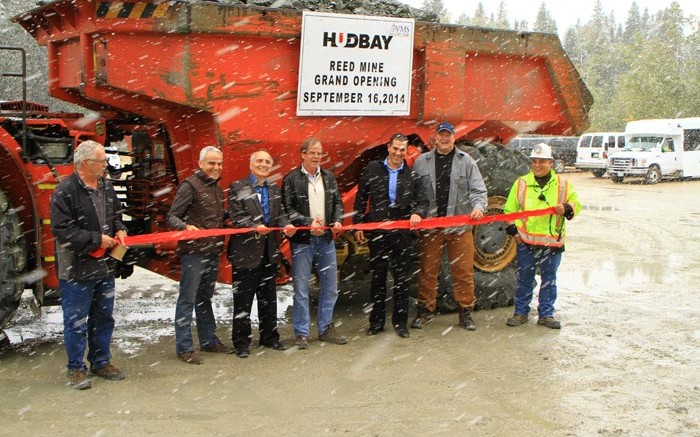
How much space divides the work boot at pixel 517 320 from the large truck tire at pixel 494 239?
56 centimetres

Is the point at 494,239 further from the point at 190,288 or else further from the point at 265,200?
the point at 190,288

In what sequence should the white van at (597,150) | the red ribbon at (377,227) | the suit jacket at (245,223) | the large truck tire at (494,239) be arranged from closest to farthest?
the red ribbon at (377,227), the suit jacket at (245,223), the large truck tire at (494,239), the white van at (597,150)

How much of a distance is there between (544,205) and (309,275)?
2188 millimetres

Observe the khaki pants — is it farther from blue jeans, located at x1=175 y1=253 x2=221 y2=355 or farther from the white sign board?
blue jeans, located at x1=175 y1=253 x2=221 y2=355

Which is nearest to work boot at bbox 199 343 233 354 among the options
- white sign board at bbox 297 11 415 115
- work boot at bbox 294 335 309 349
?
work boot at bbox 294 335 309 349

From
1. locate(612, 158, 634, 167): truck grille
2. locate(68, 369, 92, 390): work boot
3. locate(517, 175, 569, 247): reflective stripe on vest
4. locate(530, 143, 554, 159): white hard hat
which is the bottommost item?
locate(68, 369, 92, 390): work boot

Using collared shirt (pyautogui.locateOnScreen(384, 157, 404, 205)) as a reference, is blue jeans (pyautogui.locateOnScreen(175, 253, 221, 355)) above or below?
below

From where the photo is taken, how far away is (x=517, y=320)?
23.0ft

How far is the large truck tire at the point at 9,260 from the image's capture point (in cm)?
555

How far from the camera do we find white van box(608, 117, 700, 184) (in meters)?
27.1

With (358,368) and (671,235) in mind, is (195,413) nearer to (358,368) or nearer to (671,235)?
(358,368)

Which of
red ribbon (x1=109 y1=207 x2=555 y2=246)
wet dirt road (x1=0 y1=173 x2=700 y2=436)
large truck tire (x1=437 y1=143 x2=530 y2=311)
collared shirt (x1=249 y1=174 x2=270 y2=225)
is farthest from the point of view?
large truck tire (x1=437 y1=143 x2=530 y2=311)

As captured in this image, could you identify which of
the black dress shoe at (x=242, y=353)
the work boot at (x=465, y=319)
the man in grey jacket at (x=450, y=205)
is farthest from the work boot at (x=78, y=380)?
the work boot at (x=465, y=319)

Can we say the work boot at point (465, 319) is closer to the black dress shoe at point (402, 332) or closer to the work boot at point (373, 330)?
the black dress shoe at point (402, 332)
